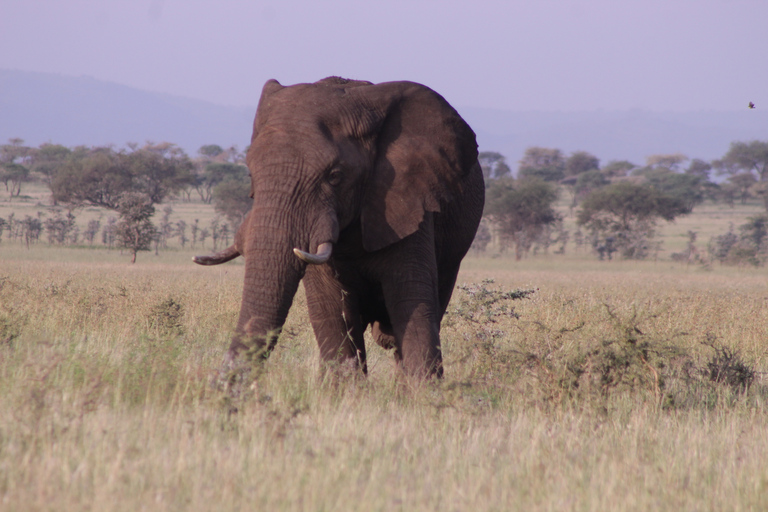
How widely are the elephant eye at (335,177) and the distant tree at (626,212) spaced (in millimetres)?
47961

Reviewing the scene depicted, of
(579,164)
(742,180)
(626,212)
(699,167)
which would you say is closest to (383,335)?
(626,212)

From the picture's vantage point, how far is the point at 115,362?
20.2 ft

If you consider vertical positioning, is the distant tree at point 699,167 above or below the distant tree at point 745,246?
above

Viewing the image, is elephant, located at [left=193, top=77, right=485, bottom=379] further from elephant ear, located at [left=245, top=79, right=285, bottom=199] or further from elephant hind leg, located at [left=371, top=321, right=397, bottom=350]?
elephant hind leg, located at [left=371, top=321, right=397, bottom=350]

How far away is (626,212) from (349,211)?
50686 millimetres

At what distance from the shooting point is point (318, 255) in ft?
17.4

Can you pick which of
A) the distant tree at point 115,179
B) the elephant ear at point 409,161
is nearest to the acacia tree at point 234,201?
the distant tree at point 115,179

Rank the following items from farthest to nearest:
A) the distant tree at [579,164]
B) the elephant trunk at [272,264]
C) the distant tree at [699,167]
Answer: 1. the distant tree at [699,167]
2. the distant tree at [579,164]
3. the elephant trunk at [272,264]

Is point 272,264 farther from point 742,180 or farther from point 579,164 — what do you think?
point 579,164

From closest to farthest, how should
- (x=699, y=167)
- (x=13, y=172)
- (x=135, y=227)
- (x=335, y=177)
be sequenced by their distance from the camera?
1. (x=335, y=177)
2. (x=135, y=227)
3. (x=13, y=172)
4. (x=699, y=167)

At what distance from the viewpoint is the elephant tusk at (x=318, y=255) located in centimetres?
508

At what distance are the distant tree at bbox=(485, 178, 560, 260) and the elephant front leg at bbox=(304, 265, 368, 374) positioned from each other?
4570cm

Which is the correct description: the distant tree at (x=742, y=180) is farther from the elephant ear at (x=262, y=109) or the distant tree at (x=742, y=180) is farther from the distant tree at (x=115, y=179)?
the elephant ear at (x=262, y=109)

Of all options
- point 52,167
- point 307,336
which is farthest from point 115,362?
point 52,167
